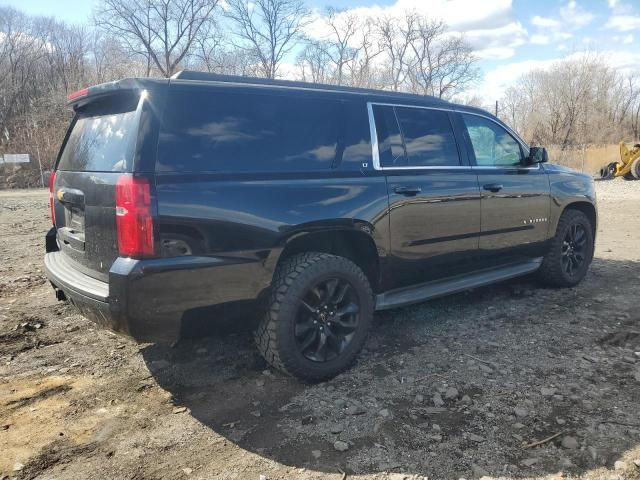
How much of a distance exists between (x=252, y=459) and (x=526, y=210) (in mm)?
3539

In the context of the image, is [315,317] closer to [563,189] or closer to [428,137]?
[428,137]

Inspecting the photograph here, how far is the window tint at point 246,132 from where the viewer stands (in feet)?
9.12

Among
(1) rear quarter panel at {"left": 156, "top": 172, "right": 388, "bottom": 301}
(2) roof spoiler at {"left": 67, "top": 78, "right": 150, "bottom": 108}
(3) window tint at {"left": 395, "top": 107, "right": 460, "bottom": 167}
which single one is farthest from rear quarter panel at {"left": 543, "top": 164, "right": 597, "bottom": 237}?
(2) roof spoiler at {"left": 67, "top": 78, "right": 150, "bottom": 108}

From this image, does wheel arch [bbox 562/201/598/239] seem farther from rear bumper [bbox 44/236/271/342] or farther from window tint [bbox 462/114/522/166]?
rear bumper [bbox 44/236/271/342]

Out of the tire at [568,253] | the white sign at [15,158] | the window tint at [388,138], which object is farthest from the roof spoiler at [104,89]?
the white sign at [15,158]

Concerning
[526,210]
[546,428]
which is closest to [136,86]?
[546,428]

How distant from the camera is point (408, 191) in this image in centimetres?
371

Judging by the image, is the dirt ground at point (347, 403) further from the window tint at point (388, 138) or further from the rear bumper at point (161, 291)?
the window tint at point (388, 138)

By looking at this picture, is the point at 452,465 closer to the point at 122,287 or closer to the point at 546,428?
the point at 546,428

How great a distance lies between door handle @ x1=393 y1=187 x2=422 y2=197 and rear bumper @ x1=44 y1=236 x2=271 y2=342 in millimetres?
1219

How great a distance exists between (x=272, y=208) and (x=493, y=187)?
92.5 inches

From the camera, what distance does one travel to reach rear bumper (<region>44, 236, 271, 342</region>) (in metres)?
2.63

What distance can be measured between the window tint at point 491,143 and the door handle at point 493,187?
207 millimetres

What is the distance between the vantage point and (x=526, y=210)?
4.80 metres
